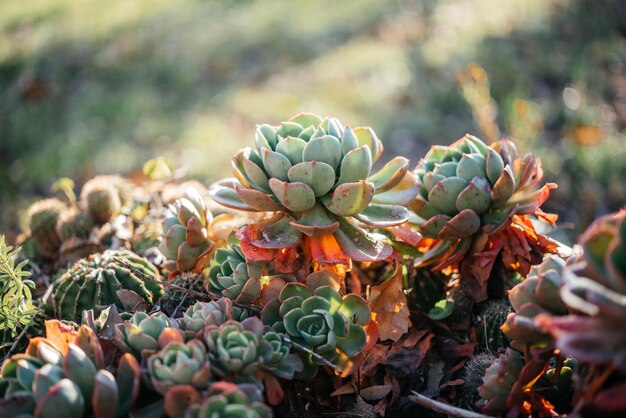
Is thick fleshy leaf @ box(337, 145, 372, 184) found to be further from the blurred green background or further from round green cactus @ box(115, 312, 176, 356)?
the blurred green background

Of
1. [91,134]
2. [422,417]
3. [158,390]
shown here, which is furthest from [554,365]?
[91,134]

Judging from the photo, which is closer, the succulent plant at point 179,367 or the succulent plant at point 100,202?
the succulent plant at point 179,367

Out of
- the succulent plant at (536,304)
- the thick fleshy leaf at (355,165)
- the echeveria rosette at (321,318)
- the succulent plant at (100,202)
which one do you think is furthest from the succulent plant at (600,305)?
the succulent plant at (100,202)

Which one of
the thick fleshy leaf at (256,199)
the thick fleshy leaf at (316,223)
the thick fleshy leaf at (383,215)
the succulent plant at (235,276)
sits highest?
the thick fleshy leaf at (256,199)

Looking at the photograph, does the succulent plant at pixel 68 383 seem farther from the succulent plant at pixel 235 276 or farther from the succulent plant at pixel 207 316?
the succulent plant at pixel 235 276

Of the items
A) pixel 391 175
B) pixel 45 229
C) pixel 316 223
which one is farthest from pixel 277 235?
pixel 45 229

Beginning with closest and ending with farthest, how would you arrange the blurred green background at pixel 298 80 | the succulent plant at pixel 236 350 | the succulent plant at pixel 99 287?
the succulent plant at pixel 236 350
the succulent plant at pixel 99 287
the blurred green background at pixel 298 80

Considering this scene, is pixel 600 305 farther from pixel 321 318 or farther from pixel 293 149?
pixel 293 149
